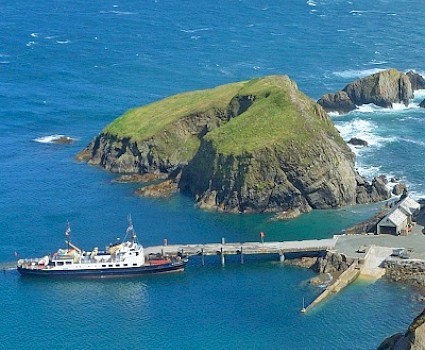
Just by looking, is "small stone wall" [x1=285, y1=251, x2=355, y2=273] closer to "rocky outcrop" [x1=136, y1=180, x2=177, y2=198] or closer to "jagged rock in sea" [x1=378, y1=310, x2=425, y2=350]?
"jagged rock in sea" [x1=378, y1=310, x2=425, y2=350]

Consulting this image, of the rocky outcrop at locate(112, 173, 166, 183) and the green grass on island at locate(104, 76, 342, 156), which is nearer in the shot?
the green grass on island at locate(104, 76, 342, 156)

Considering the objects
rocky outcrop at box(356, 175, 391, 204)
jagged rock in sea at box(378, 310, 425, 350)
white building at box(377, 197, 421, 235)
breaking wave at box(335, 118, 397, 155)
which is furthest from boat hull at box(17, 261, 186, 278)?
breaking wave at box(335, 118, 397, 155)

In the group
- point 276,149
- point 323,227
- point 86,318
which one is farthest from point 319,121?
point 86,318

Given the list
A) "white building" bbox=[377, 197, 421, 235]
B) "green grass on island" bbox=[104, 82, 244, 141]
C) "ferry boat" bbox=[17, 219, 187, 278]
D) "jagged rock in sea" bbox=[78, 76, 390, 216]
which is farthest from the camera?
"green grass on island" bbox=[104, 82, 244, 141]

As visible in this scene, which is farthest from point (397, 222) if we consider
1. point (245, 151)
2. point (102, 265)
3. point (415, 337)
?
point (415, 337)

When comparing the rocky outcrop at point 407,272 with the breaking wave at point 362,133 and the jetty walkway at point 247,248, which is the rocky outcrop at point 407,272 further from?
the breaking wave at point 362,133

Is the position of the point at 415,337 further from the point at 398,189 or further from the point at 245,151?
the point at 245,151
